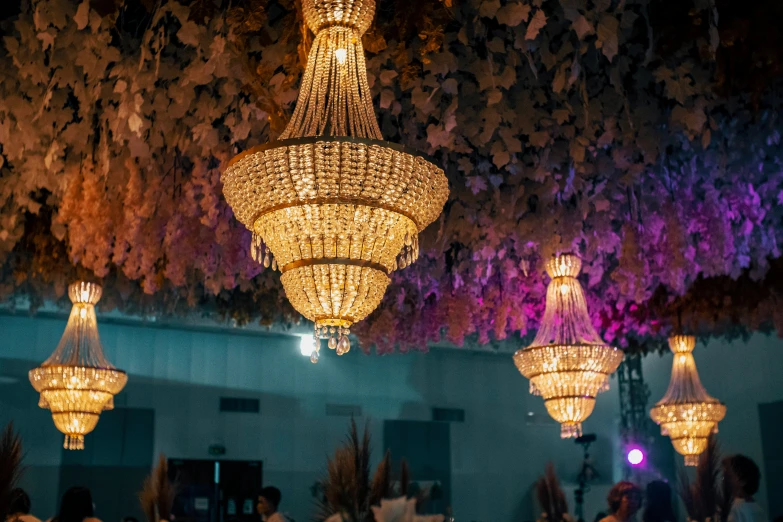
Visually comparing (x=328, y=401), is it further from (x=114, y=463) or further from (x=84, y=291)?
(x=84, y=291)

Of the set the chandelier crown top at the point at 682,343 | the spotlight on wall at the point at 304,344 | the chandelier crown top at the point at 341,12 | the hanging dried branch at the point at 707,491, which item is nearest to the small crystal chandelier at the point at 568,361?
the hanging dried branch at the point at 707,491

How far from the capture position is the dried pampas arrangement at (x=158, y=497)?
355cm

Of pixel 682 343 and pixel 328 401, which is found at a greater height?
pixel 682 343

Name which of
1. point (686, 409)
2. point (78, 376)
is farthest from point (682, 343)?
point (78, 376)

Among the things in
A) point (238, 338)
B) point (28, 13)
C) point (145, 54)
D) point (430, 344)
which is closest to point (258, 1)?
point (145, 54)

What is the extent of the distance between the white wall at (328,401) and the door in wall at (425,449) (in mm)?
147

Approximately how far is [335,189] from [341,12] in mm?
637

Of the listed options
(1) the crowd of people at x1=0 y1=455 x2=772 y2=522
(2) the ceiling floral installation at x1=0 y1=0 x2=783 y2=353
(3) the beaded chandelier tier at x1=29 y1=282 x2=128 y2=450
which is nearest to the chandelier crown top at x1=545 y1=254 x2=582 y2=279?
(2) the ceiling floral installation at x1=0 y1=0 x2=783 y2=353

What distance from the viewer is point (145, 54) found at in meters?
3.30

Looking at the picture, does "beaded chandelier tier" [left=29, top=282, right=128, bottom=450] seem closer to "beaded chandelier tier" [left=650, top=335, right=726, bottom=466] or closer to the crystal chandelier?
the crystal chandelier

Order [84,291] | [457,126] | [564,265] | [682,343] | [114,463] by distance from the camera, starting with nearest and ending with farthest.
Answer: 1. [457,126]
2. [564,265]
3. [84,291]
4. [682,343]
5. [114,463]

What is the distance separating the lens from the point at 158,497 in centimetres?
359

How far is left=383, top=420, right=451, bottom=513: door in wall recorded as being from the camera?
13031 mm

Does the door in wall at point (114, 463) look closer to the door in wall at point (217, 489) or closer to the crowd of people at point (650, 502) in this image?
the door in wall at point (217, 489)
